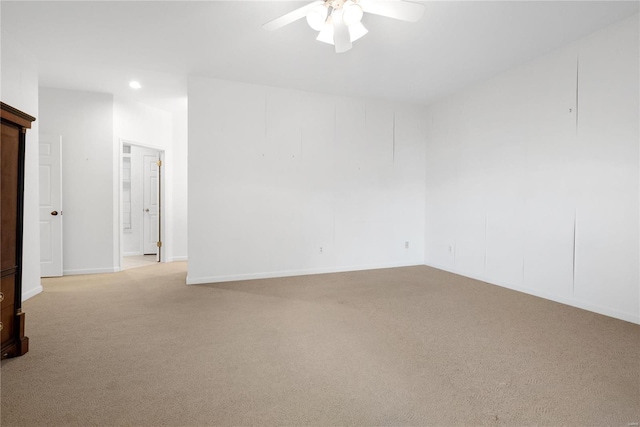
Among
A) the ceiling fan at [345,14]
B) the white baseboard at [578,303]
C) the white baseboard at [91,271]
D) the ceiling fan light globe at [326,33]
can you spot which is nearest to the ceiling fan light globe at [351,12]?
the ceiling fan at [345,14]

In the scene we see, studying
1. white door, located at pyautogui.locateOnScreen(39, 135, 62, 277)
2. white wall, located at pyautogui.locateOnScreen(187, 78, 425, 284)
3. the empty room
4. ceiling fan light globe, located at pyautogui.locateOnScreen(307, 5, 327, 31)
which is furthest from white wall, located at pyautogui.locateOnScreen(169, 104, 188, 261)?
ceiling fan light globe, located at pyautogui.locateOnScreen(307, 5, 327, 31)

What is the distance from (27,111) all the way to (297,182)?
319 centimetres

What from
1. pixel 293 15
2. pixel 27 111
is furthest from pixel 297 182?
pixel 27 111

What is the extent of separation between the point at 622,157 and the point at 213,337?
395 centimetres

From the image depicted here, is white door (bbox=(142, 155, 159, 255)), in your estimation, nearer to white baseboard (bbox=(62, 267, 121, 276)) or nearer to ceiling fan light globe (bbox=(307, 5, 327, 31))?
white baseboard (bbox=(62, 267, 121, 276))

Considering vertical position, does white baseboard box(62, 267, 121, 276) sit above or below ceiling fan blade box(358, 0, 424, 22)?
below

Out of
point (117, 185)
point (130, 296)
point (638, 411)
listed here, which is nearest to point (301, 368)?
point (638, 411)

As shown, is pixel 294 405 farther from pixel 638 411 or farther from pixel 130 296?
pixel 130 296

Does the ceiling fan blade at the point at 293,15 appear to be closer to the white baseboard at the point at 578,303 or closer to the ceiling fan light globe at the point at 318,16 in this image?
the ceiling fan light globe at the point at 318,16

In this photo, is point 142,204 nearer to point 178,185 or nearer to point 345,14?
point 178,185

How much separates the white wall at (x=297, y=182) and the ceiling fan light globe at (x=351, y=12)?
2282 mm

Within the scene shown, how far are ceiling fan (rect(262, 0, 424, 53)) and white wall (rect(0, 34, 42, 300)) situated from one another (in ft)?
8.96

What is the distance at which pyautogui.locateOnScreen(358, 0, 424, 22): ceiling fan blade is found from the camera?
7.64 ft

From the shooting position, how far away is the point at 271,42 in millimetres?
3395
